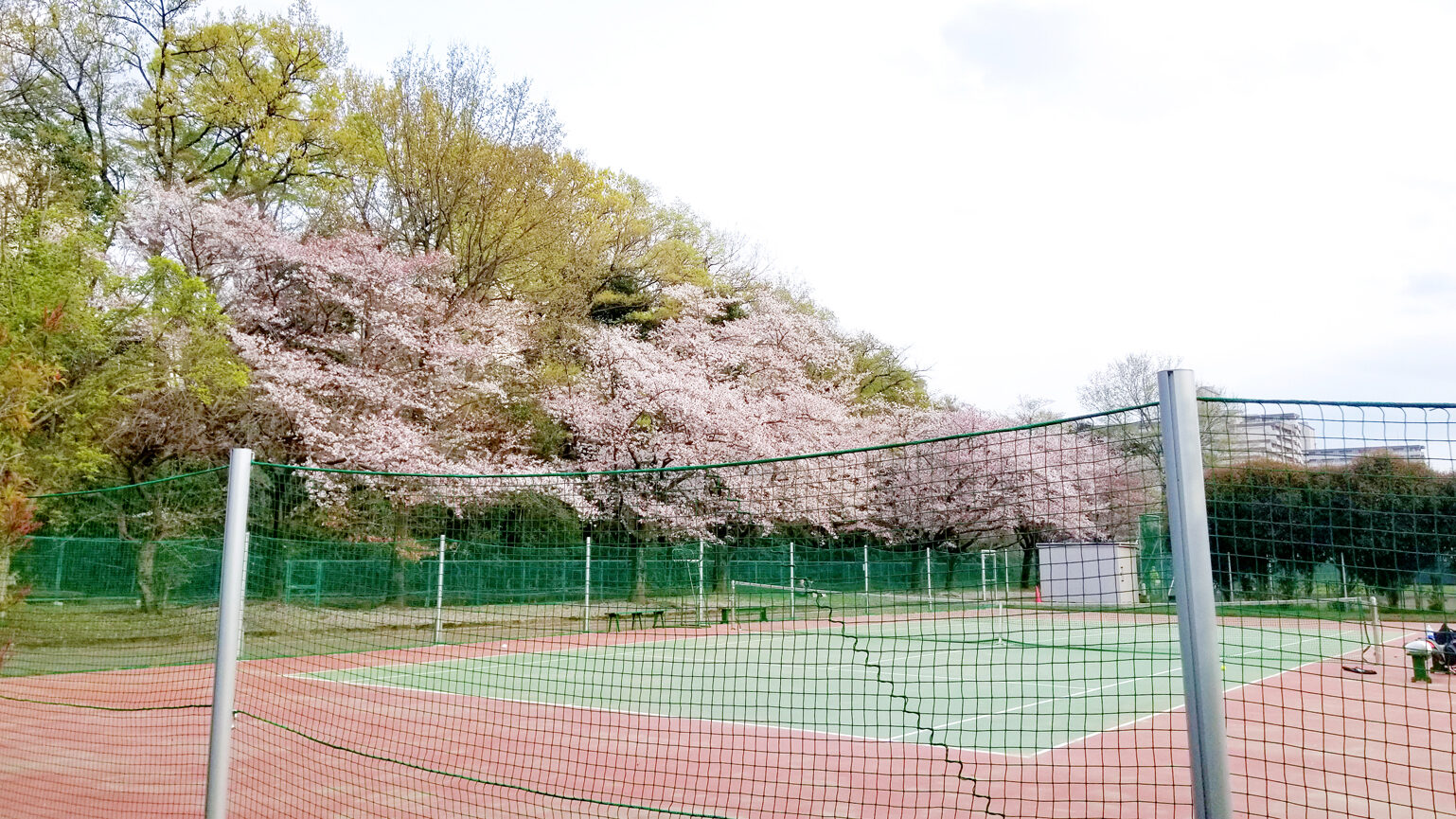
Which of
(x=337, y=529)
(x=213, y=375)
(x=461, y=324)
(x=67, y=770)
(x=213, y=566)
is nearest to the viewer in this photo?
(x=67, y=770)

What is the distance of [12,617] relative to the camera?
8406 millimetres

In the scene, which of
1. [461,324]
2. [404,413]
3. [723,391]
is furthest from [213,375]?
[723,391]

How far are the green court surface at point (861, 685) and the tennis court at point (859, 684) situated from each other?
0.13 feet

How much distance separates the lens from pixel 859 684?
1424 centimetres

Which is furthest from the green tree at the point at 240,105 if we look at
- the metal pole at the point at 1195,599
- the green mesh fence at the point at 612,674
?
the metal pole at the point at 1195,599

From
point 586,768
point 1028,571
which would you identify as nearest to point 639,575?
point 586,768

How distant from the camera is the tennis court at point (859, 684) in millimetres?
8898

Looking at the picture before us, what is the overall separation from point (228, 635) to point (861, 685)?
10.9m

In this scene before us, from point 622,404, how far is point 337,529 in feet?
46.9

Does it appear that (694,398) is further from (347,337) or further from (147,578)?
(147,578)

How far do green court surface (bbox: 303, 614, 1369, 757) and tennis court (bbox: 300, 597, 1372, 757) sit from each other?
4 cm

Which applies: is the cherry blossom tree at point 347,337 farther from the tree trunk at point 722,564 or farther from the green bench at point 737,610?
the green bench at point 737,610

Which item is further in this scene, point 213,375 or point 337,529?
point 213,375

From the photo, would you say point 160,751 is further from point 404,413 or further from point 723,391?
point 723,391
